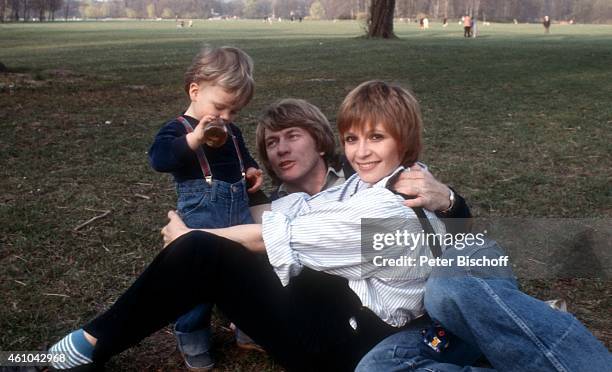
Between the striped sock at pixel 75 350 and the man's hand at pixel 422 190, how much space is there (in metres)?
1.05

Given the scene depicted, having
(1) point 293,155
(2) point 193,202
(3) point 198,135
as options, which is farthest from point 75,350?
(1) point 293,155

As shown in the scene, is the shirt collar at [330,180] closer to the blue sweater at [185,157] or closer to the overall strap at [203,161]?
the blue sweater at [185,157]

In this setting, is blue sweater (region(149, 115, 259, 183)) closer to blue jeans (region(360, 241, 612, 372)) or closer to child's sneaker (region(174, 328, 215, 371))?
child's sneaker (region(174, 328, 215, 371))

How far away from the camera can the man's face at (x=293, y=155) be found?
259cm

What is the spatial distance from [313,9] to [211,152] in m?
132

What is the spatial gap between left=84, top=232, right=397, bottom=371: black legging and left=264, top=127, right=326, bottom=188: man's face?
0.64 metres

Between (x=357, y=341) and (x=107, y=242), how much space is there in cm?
187

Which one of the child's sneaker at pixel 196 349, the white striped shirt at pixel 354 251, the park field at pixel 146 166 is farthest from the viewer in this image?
the park field at pixel 146 166

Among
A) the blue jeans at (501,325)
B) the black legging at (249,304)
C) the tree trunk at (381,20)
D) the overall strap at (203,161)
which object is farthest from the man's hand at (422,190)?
the tree trunk at (381,20)

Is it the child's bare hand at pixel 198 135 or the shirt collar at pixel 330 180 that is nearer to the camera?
the child's bare hand at pixel 198 135

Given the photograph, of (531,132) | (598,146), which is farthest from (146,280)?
(531,132)

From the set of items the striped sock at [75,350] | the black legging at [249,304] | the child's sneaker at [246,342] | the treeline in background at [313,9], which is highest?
the treeline in background at [313,9]

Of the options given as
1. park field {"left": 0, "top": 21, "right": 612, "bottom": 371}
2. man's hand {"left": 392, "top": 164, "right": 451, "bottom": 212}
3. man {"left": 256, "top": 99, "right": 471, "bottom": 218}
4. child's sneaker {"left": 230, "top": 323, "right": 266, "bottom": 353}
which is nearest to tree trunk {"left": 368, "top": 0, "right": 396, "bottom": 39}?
park field {"left": 0, "top": 21, "right": 612, "bottom": 371}

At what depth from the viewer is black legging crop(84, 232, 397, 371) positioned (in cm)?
196
